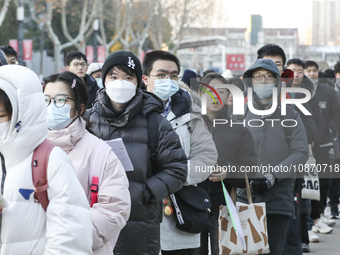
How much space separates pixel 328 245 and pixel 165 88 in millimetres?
4281

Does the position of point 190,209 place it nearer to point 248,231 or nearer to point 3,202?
point 248,231

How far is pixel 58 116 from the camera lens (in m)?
3.87

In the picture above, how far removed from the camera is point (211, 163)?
5379 millimetres

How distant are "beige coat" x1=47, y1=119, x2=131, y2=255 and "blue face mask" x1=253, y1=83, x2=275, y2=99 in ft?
8.63

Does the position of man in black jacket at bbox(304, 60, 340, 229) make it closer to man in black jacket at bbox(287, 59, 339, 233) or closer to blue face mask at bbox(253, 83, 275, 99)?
man in black jacket at bbox(287, 59, 339, 233)

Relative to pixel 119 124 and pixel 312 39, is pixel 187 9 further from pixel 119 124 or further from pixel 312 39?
pixel 312 39

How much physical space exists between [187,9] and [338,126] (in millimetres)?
56556

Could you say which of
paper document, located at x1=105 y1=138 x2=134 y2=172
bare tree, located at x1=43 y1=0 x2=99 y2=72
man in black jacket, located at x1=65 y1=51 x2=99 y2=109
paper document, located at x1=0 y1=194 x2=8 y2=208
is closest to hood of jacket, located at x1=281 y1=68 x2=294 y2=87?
man in black jacket, located at x1=65 y1=51 x2=99 y2=109

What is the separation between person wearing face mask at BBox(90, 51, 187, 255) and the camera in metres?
4.37

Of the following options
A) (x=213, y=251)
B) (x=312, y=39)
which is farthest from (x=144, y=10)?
(x=312, y=39)

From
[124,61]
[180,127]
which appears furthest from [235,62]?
[124,61]

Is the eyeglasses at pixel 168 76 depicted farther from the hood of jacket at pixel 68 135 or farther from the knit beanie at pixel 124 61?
the hood of jacket at pixel 68 135

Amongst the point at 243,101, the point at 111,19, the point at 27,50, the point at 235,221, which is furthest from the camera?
the point at 111,19

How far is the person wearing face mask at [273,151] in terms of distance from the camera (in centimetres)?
607
